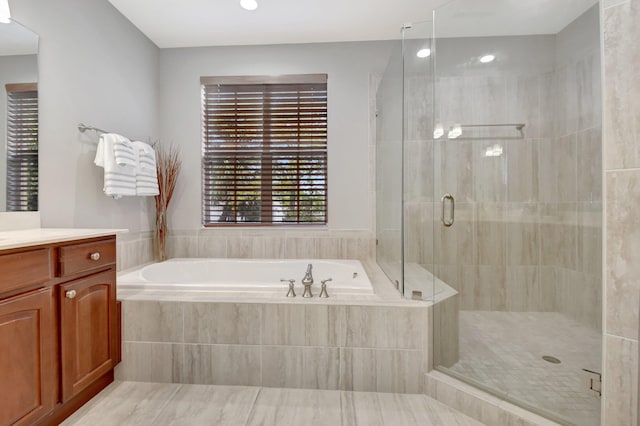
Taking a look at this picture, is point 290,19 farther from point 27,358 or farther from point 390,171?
point 27,358

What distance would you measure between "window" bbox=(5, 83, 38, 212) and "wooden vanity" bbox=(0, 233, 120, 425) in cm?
53

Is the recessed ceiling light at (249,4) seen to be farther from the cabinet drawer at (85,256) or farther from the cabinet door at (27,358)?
the cabinet door at (27,358)

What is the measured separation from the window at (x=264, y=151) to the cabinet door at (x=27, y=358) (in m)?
1.68

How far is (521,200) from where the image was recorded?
149 cm

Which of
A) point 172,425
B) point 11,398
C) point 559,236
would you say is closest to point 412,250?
point 559,236

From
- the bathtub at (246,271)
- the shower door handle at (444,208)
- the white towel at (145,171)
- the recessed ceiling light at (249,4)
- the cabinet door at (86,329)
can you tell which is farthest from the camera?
the bathtub at (246,271)

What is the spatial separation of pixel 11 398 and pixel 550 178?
7.65 ft

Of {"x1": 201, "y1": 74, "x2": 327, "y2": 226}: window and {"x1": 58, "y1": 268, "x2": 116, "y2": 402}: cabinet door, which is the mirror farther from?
{"x1": 201, "y1": 74, "x2": 327, "y2": 226}: window

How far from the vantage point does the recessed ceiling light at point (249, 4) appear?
2186 mm

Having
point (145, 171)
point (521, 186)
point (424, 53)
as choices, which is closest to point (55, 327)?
point (145, 171)

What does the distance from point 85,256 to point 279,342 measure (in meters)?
1.04

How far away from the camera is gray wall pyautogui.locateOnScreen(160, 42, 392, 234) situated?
9.00 ft

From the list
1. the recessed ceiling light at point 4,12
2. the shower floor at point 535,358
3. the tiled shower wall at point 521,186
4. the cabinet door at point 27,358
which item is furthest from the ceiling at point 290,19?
the cabinet door at point 27,358

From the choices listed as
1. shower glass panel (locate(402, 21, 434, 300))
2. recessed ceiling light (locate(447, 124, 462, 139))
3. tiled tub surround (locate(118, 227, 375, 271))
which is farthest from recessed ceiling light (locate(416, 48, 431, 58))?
tiled tub surround (locate(118, 227, 375, 271))
